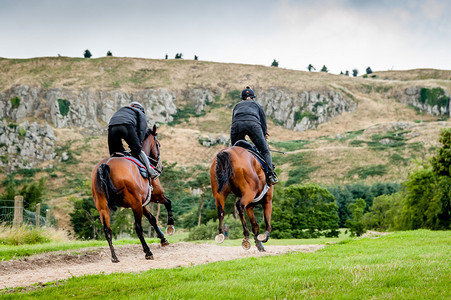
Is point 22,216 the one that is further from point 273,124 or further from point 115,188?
point 273,124

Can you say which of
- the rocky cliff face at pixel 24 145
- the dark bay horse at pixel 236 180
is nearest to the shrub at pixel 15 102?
the rocky cliff face at pixel 24 145

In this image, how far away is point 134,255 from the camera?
32.9 feet

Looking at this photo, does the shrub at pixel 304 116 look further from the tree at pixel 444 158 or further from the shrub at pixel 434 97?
the tree at pixel 444 158

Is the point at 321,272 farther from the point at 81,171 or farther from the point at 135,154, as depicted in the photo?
the point at 81,171

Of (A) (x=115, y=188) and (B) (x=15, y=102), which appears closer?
(A) (x=115, y=188)

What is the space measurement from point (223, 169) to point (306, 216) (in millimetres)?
23074

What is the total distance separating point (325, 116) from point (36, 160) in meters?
73.1

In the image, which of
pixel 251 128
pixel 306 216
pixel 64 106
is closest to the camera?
pixel 251 128

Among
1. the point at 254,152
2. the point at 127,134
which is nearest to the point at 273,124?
the point at 254,152

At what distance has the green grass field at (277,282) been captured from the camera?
4.71 metres

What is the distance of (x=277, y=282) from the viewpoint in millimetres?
5277

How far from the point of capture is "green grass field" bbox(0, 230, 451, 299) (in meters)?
4.71

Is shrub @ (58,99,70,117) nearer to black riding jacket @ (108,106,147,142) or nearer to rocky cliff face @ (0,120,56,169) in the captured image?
rocky cliff face @ (0,120,56,169)

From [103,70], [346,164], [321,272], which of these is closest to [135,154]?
[321,272]
